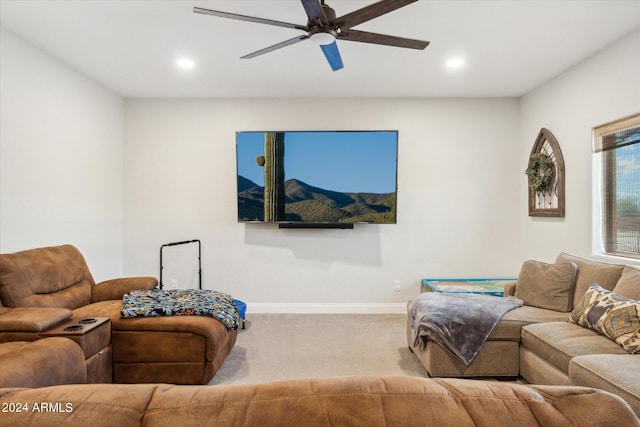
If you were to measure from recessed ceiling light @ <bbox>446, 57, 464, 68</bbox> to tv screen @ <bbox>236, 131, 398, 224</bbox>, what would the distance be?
110 centimetres

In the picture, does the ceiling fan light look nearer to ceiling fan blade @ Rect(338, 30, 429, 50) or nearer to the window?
ceiling fan blade @ Rect(338, 30, 429, 50)

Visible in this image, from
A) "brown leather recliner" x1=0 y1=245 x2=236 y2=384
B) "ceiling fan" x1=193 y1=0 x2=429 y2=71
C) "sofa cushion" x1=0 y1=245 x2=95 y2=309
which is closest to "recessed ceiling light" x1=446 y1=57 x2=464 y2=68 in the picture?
"ceiling fan" x1=193 y1=0 x2=429 y2=71

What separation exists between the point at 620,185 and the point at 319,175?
9.69 ft

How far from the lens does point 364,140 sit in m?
4.47

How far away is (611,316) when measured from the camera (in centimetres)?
230

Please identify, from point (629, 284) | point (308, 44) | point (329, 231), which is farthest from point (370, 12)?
point (329, 231)

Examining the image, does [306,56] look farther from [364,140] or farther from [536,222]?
[536,222]

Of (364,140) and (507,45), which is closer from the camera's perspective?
(507,45)

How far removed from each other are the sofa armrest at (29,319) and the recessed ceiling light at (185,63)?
2413mm

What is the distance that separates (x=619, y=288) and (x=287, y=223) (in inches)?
131

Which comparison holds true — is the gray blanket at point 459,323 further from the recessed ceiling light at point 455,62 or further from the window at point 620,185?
the recessed ceiling light at point 455,62

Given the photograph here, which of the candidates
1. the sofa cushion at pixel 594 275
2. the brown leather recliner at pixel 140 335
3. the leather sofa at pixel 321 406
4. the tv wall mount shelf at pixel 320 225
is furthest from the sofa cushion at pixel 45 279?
the sofa cushion at pixel 594 275

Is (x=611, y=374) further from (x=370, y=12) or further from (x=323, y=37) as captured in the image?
(x=323, y=37)

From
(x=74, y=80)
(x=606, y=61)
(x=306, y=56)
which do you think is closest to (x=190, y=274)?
(x=74, y=80)
